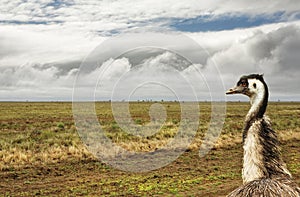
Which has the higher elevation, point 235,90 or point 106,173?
point 235,90

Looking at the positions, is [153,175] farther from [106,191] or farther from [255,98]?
[255,98]

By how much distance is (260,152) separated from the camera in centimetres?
478

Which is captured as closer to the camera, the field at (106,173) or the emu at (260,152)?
the emu at (260,152)

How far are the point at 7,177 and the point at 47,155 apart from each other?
12.2 ft

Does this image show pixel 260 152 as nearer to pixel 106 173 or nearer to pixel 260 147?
pixel 260 147

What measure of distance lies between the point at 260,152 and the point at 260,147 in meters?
0.06

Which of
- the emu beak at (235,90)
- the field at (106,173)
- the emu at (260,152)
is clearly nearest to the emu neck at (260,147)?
the emu at (260,152)

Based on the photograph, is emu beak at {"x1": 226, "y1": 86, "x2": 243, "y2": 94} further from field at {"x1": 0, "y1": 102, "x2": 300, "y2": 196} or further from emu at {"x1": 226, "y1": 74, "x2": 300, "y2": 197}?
field at {"x1": 0, "y1": 102, "x2": 300, "y2": 196}

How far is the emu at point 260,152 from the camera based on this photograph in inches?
180

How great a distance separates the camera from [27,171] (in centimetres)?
1526

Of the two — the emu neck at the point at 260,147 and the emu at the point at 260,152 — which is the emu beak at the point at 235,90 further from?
the emu neck at the point at 260,147

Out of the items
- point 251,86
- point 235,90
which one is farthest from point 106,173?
point 251,86

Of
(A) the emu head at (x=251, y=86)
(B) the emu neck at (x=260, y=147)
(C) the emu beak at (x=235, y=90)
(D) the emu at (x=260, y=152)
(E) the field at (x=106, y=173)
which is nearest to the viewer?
(D) the emu at (x=260, y=152)

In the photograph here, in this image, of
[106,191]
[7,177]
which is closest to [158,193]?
[106,191]
